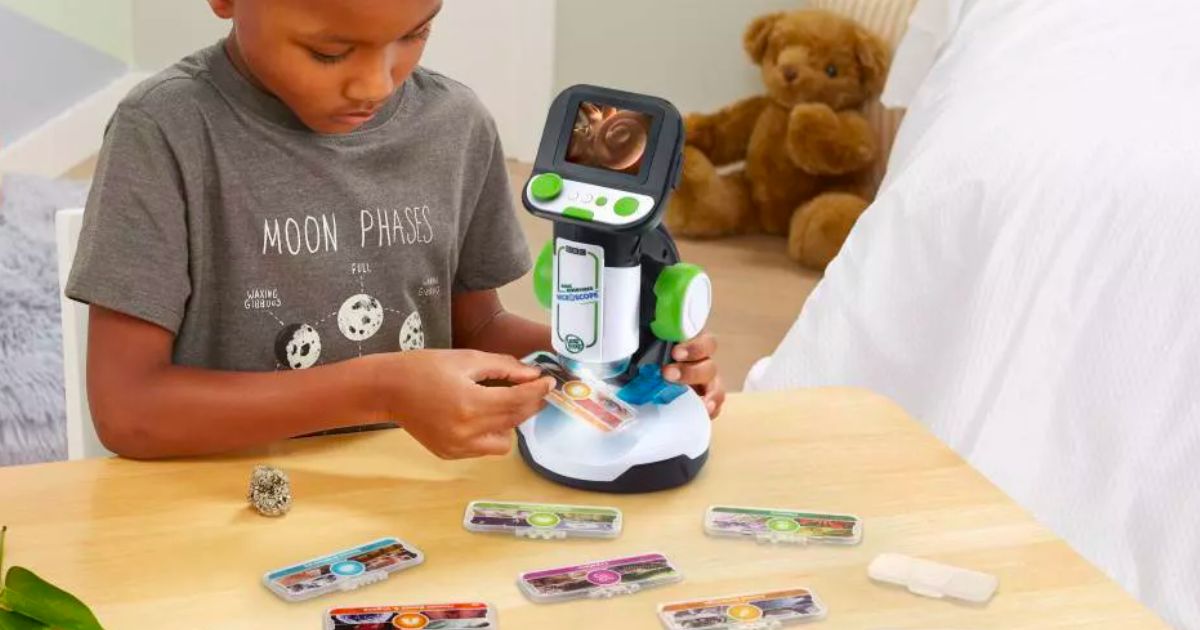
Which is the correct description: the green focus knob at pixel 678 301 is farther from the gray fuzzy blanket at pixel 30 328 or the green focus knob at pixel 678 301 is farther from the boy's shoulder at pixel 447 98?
the gray fuzzy blanket at pixel 30 328

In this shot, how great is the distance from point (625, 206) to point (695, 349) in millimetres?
147

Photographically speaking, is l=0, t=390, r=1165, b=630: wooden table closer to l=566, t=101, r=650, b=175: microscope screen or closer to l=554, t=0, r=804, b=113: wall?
l=566, t=101, r=650, b=175: microscope screen

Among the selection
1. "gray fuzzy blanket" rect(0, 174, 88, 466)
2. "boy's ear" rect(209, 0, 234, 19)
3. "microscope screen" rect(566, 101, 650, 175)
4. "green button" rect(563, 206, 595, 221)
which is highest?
"boy's ear" rect(209, 0, 234, 19)

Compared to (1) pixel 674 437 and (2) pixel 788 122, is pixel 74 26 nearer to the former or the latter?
(2) pixel 788 122

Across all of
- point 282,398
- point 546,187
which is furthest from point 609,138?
point 282,398

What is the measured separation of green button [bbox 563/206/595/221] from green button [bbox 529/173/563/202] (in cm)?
1

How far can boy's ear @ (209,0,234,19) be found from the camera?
3.07 feet

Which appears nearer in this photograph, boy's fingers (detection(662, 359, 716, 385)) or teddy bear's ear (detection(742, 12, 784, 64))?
boy's fingers (detection(662, 359, 716, 385))

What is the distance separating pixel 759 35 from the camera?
3.14 m

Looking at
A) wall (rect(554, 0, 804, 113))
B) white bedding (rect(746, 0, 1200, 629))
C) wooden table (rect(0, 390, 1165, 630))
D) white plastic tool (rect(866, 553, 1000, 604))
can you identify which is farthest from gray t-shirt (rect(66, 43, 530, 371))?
wall (rect(554, 0, 804, 113))

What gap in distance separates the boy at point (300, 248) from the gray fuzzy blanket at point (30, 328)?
0.75m

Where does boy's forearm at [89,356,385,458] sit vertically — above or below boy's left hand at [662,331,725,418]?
below

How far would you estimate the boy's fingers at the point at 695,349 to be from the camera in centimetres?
89

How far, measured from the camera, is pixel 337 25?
86cm
